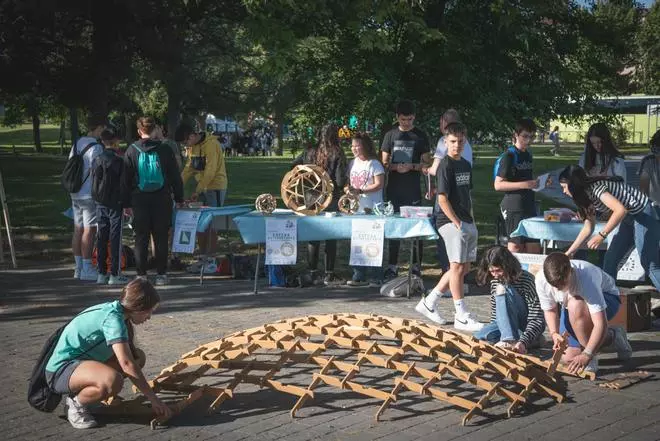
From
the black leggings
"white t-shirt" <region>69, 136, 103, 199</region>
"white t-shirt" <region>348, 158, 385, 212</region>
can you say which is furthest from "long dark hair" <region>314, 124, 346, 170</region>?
"white t-shirt" <region>69, 136, 103, 199</region>

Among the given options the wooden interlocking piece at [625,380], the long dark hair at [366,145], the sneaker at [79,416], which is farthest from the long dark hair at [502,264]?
the long dark hair at [366,145]

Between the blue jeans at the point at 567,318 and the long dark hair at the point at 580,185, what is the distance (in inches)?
45.1

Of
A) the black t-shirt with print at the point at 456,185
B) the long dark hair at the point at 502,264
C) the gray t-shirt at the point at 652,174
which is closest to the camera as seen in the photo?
the long dark hair at the point at 502,264

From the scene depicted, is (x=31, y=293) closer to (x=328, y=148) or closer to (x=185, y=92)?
(x=328, y=148)

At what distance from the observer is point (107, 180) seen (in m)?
11.4

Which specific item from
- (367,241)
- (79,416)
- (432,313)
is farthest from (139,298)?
(367,241)

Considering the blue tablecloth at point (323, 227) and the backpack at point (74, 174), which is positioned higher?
the backpack at point (74, 174)

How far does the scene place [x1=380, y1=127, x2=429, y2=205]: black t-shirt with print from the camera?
37.4 ft

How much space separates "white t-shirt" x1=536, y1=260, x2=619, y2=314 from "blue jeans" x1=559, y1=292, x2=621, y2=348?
0.88 feet

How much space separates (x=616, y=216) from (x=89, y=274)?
22.2 feet

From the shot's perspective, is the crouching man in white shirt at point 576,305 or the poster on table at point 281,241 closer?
the crouching man in white shirt at point 576,305

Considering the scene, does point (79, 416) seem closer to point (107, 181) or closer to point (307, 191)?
point (307, 191)

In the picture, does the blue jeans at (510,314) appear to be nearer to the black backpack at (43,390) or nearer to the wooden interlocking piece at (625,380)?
the wooden interlocking piece at (625,380)

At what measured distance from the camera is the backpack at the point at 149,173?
11.2 m
